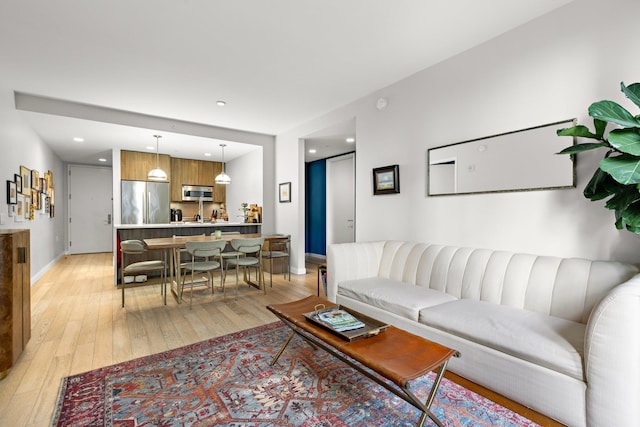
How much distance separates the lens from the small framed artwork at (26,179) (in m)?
4.30

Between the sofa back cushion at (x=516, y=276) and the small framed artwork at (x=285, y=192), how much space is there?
302 cm

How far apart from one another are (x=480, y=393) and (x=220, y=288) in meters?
3.63

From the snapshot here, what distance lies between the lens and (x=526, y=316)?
6.71 feet

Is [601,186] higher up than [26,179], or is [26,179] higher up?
[26,179]

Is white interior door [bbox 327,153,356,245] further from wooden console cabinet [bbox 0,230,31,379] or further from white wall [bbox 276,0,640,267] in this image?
wooden console cabinet [bbox 0,230,31,379]

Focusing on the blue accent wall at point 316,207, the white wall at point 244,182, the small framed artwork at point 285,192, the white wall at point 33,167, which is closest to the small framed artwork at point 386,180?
the small framed artwork at point 285,192

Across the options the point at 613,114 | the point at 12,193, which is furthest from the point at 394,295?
the point at 12,193

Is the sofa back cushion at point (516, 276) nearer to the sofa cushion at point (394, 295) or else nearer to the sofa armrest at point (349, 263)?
the sofa cushion at point (394, 295)

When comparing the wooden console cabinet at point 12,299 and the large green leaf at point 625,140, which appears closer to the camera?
the large green leaf at point 625,140

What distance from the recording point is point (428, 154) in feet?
10.8

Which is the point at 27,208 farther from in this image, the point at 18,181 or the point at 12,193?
the point at 12,193

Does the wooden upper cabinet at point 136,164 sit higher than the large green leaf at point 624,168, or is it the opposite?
the wooden upper cabinet at point 136,164

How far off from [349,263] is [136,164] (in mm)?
5682

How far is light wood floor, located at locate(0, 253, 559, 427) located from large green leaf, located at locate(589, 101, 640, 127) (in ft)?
5.41
